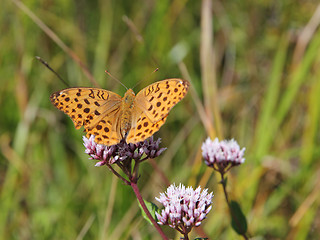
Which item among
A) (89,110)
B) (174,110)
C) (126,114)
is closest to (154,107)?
(126,114)

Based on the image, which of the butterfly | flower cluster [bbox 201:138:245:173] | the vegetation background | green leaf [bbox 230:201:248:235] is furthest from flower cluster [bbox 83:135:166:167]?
the vegetation background

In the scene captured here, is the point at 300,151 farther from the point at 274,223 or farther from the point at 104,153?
the point at 104,153

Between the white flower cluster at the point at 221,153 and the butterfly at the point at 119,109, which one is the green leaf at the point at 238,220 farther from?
the butterfly at the point at 119,109

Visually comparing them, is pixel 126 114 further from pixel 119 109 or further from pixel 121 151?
pixel 121 151

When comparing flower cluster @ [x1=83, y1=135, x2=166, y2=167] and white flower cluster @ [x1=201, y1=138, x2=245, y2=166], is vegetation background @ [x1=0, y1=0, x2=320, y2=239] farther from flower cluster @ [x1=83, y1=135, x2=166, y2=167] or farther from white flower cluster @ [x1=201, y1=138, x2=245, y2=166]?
flower cluster @ [x1=83, y1=135, x2=166, y2=167]

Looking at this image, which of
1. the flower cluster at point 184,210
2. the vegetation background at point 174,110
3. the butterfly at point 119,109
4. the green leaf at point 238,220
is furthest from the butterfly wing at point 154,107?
the vegetation background at point 174,110

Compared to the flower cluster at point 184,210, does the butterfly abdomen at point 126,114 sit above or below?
above
